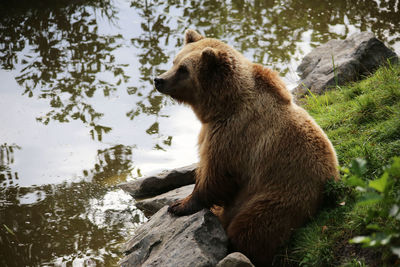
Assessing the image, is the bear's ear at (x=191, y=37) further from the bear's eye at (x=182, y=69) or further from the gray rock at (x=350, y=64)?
the gray rock at (x=350, y=64)

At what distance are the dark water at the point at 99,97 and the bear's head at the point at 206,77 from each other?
218 centimetres

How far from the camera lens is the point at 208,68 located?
4207 millimetres

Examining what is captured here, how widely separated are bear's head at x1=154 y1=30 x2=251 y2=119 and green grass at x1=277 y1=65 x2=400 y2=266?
4.53 ft

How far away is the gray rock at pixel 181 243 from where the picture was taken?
3.73 metres

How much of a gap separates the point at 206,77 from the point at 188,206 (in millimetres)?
1337

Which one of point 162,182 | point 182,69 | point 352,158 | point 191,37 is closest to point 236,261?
point 352,158

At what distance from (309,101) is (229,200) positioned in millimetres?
3220

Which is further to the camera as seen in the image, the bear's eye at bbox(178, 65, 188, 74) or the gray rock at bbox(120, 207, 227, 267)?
the bear's eye at bbox(178, 65, 188, 74)

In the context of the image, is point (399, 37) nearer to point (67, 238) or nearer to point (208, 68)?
point (208, 68)

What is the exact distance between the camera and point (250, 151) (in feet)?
13.2

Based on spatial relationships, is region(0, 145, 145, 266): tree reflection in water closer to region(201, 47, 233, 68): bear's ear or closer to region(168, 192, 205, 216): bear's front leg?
region(168, 192, 205, 216): bear's front leg

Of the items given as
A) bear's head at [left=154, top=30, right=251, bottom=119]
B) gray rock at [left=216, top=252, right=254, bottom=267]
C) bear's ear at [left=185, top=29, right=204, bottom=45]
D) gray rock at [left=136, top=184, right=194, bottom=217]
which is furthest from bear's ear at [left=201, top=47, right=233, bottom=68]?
gray rock at [left=136, top=184, right=194, bottom=217]

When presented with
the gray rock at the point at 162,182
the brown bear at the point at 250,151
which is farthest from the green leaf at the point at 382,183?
the gray rock at the point at 162,182

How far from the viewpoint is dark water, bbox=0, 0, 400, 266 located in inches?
223
